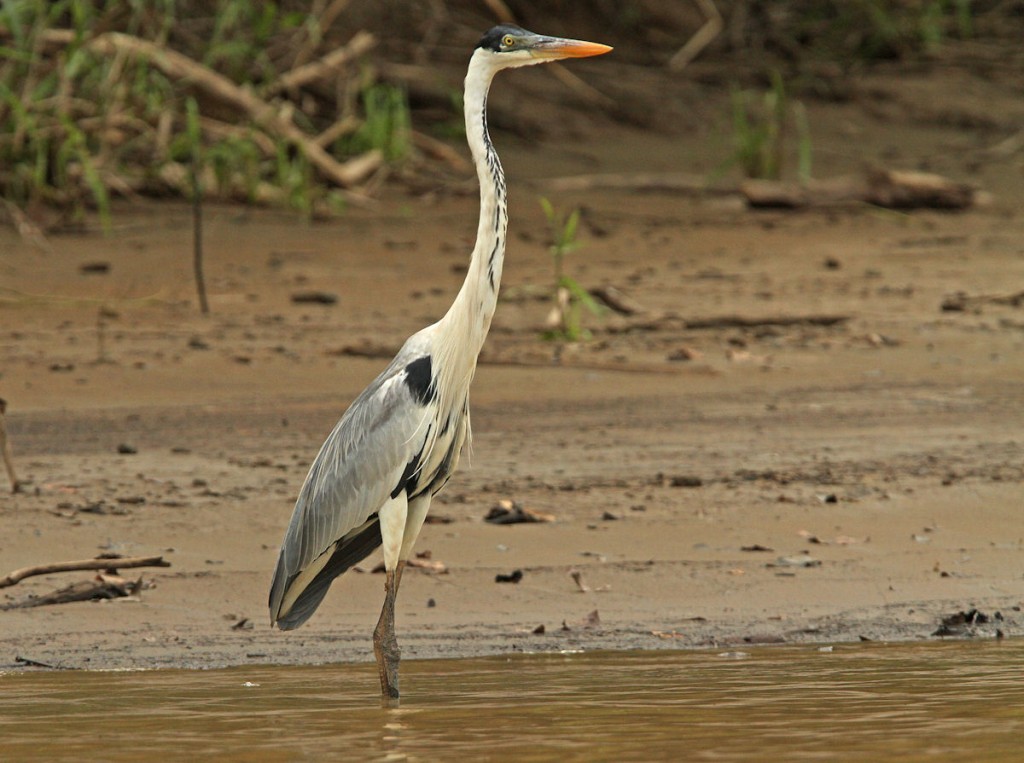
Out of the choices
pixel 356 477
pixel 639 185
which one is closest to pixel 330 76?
pixel 639 185

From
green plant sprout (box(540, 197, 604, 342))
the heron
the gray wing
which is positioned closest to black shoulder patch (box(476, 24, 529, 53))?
the heron

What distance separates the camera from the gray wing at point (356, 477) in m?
4.97

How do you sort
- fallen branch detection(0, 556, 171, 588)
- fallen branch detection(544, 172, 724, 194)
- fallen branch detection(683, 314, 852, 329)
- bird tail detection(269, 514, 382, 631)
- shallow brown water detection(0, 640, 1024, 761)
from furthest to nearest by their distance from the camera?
fallen branch detection(544, 172, 724, 194) → fallen branch detection(683, 314, 852, 329) → fallen branch detection(0, 556, 171, 588) → bird tail detection(269, 514, 382, 631) → shallow brown water detection(0, 640, 1024, 761)

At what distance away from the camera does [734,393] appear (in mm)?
8039

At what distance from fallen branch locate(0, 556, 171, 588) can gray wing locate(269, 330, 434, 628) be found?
1.27 feet

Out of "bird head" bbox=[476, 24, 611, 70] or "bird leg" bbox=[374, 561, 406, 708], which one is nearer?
"bird leg" bbox=[374, 561, 406, 708]

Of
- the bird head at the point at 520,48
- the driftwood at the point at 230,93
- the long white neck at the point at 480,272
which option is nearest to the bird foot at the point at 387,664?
the long white neck at the point at 480,272

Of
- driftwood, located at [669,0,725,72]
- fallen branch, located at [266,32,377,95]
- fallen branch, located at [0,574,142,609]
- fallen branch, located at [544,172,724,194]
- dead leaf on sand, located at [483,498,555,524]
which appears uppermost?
driftwood, located at [669,0,725,72]

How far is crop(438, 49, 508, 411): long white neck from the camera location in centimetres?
500

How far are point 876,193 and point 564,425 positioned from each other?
5.37m

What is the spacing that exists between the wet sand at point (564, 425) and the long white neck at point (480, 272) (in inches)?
33.7

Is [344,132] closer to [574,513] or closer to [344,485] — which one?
[574,513]

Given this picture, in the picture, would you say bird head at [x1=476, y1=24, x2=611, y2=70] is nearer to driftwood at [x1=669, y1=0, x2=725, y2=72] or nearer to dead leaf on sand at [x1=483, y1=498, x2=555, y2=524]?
dead leaf on sand at [x1=483, y1=498, x2=555, y2=524]

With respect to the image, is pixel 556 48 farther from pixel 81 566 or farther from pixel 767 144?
pixel 767 144
